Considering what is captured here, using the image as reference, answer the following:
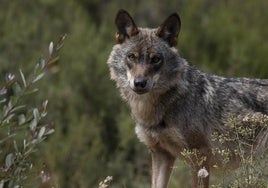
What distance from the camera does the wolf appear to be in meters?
6.00

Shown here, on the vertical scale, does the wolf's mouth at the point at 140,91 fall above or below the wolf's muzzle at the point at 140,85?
below

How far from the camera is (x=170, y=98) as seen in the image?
6184mm

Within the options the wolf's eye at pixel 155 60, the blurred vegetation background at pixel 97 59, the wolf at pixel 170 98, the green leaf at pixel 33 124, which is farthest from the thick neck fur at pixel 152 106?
the green leaf at pixel 33 124

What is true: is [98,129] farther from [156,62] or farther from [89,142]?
[156,62]

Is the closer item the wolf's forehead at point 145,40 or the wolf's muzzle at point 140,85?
the wolf's muzzle at point 140,85

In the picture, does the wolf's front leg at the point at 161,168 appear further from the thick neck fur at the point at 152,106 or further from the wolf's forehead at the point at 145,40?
the wolf's forehead at the point at 145,40

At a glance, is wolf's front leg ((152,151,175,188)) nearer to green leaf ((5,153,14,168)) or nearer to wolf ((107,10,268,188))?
wolf ((107,10,268,188))

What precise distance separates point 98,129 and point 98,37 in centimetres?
297

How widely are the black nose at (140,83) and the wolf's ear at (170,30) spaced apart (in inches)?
24.1

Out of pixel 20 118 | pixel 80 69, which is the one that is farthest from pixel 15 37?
pixel 20 118

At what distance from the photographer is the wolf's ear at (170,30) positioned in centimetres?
618

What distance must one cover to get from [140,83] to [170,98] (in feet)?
1.64

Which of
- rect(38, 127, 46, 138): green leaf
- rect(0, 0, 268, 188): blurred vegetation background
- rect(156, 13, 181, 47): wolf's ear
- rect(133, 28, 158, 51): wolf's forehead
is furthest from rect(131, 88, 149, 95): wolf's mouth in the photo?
rect(0, 0, 268, 188): blurred vegetation background

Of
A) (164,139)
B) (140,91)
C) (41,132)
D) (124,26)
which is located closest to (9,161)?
(41,132)
